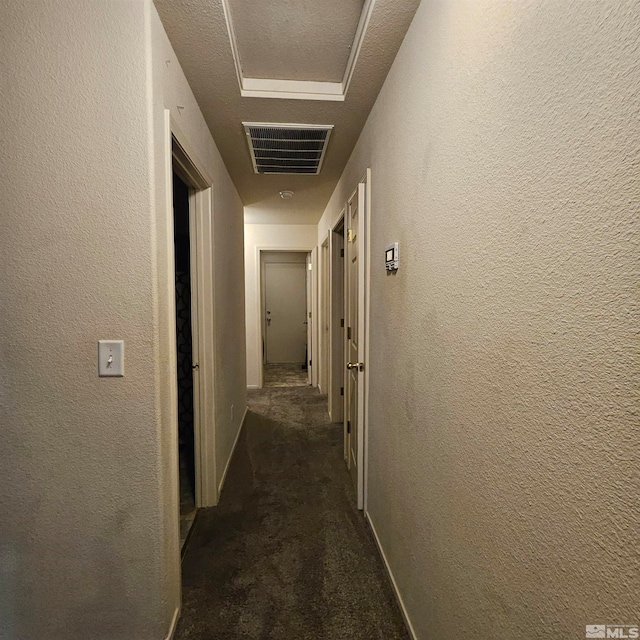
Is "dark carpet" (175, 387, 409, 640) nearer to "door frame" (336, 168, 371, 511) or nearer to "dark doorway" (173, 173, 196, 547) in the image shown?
"door frame" (336, 168, 371, 511)

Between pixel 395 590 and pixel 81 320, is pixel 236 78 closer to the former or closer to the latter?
pixel 81 320

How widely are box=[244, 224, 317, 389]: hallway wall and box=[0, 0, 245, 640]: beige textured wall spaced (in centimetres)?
353

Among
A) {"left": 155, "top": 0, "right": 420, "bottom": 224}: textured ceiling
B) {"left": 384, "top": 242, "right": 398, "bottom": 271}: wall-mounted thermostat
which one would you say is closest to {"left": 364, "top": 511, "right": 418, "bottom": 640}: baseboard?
{"left": 384, "top": 242, "right": 398, "bottom": 271}: wall-mounted thermostat

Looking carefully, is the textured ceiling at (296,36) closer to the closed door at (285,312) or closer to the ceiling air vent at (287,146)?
the ceiling air vent at (287,146)

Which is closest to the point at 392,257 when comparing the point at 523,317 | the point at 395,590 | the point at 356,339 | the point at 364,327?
the point at 364,327

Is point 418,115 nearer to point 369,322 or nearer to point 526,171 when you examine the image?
point 526,171

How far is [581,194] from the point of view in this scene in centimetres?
57

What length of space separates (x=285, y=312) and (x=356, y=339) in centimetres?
381

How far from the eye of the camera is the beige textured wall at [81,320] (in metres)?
1.16

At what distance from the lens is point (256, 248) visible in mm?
4789

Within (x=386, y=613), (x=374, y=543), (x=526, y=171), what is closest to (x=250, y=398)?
(x=374, y=543)

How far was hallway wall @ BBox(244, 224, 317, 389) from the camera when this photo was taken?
15.8 feet

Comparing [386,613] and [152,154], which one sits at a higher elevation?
[152,154]

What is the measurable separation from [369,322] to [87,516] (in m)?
1.50
